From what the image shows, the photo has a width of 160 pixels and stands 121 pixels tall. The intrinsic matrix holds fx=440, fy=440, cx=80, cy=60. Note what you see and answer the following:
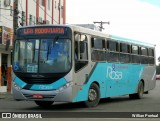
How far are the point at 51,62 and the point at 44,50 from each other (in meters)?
0.57

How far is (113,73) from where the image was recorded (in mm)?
20141

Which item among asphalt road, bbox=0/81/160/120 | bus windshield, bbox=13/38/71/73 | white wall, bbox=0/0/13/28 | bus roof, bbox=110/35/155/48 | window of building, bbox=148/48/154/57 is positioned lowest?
asphalt road, bbox=0/81/160/120

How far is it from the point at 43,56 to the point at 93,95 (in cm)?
285

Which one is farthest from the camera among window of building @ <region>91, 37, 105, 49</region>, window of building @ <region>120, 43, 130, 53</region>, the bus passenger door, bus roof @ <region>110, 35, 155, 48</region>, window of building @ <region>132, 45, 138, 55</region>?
window of building @ <region>132, 45, 138, 55</region>

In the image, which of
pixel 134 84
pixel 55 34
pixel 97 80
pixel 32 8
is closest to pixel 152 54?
pixel 134 84

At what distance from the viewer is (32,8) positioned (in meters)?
42.8

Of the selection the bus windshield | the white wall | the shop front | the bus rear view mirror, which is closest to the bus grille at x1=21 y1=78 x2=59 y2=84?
the bus windshield

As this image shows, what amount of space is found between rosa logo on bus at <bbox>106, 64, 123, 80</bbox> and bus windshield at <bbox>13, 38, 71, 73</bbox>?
3560mm

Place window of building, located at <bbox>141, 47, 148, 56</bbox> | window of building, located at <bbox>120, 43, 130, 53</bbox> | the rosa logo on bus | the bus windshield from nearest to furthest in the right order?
the bus windshield, the rosa logo on bus, window of building, located at <bbox>120, 43, 130, 53</bbox>, window of building, located at <bbox>141, 47, 148, 56</bbox>

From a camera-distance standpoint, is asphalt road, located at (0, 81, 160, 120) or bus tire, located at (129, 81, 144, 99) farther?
bus tire, located at (129, 81, 144, 99)

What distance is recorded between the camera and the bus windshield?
54.1ft

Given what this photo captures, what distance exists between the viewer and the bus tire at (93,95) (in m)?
17.8

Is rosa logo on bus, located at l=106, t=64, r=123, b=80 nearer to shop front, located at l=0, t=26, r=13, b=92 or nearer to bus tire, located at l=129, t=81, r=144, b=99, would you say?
bus tire, located at l=129, t=81, r=144, b=99

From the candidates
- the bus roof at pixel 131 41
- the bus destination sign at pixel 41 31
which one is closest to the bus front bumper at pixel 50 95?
the bus destination sign at pixel 41 31
